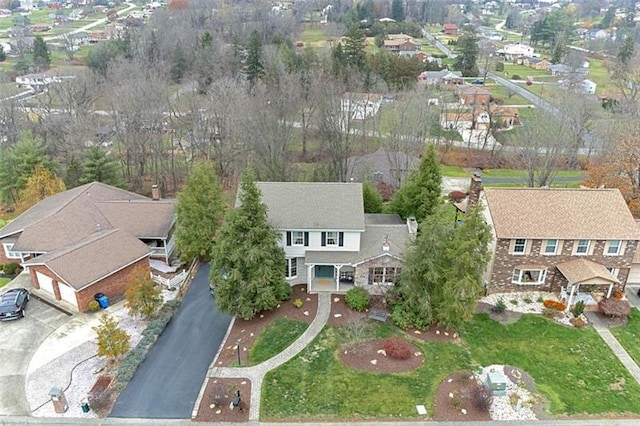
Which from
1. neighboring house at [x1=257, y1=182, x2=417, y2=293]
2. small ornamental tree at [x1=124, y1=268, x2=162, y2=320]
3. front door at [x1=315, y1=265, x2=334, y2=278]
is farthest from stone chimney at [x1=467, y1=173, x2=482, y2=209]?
small ornamental tree at [x1=124, y1=268, x2=162, y2=320]

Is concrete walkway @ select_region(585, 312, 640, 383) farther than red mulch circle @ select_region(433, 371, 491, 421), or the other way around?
concrete walkway @ select_region(585, 312, 640, 383)

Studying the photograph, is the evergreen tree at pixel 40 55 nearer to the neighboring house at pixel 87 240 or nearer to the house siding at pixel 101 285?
the neighboring house at pixel 87 240

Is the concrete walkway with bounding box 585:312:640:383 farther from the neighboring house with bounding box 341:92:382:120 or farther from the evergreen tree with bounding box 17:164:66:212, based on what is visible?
the evergreen tree with bounding box 17:164:66:212

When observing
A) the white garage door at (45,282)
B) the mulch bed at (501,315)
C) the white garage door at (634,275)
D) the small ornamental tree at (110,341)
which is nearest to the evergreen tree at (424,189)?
the mulch bed at (501,315)

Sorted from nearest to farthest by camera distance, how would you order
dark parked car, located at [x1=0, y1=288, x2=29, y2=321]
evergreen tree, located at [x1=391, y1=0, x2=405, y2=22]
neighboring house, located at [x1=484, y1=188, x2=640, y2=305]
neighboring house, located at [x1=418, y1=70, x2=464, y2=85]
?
1. dark parked car, located at [x1=0, y1=288, x2=29, y2=321]
2. neighboring house, located at [x1=484, y1=188, x2=640, y2=305]
3. neighboring house, located at [x1=418, y1=70, x2=464, y2=85]
4. evergreen tree, located at [x1=391, y1=0, x2=405, y2=22]

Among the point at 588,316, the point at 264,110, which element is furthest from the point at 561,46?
the point at 588,316

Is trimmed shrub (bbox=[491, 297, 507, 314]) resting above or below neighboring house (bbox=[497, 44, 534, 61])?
below

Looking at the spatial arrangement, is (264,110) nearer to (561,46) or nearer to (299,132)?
(299,132)
